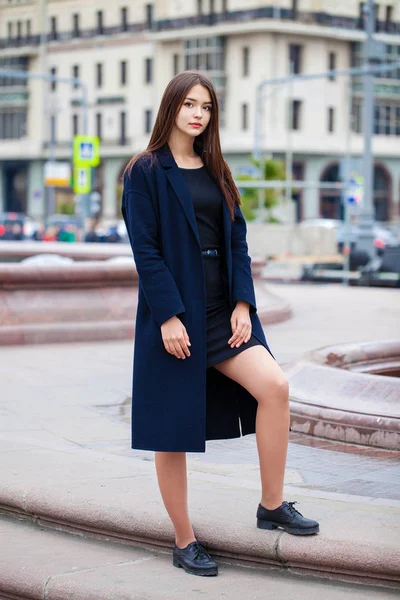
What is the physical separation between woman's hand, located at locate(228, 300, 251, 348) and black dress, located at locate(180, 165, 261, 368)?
24mm

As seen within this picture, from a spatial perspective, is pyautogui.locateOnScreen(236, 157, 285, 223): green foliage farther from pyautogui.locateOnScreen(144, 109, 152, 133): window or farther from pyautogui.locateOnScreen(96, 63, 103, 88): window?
pyautogui.locateOnScreen(96, 63, 103, 88): window

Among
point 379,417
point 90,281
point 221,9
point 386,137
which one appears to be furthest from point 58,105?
point 379,417

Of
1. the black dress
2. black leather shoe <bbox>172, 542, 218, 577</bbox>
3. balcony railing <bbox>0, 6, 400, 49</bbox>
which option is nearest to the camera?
the black dress

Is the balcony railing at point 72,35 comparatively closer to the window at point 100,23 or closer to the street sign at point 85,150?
the window at point 100,23

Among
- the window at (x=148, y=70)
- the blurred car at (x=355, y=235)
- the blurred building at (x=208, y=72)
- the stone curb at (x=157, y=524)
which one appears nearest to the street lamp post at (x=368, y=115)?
the blurred car at (x=355, y=235)

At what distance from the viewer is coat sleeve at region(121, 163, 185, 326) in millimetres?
4441

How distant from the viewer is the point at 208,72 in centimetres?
6981

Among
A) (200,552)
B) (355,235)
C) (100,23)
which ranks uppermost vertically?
(100,23)

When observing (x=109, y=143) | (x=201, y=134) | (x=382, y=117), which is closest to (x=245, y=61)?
(x=382, y=117)

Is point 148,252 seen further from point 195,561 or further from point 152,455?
point 152,455

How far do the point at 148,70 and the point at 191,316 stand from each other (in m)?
73.0

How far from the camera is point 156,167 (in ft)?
14.9

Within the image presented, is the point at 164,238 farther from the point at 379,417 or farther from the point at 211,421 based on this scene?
the point at 379,417

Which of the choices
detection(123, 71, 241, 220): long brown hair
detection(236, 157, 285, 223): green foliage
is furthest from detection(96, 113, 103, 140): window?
detection(123, 71, 241, 220): long brown hair
